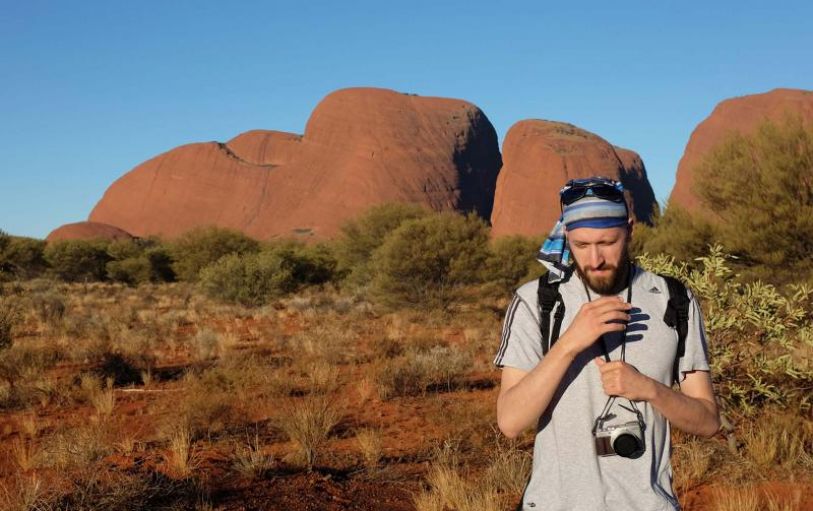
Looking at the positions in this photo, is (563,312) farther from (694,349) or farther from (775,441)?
(775,441)

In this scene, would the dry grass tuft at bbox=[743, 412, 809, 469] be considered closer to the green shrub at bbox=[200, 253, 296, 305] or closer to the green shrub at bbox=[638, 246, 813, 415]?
the green shrub at bbox=[638, 246, 813, 415]

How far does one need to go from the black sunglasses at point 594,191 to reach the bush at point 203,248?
32.4m

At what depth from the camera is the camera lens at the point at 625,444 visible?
1451 mm

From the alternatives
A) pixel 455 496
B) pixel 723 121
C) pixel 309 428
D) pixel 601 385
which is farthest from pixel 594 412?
pixel 723 121

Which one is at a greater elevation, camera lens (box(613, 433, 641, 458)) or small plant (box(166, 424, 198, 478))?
camera lens (box(613, 433, 641, 458))

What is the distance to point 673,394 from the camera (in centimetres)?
146

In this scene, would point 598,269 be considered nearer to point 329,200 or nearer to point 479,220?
point 479,220

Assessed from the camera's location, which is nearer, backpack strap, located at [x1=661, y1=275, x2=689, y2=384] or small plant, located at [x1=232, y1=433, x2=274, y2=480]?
backpack strap, located at [x1=661, y1=275, x2=689, y2=384]

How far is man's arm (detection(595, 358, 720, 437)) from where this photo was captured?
55.1 inches

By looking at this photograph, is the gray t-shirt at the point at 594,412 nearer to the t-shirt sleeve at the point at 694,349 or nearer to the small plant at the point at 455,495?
the t-shirt sleeve at the point at 694,349

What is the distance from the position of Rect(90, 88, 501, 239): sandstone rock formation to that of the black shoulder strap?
6323 cm

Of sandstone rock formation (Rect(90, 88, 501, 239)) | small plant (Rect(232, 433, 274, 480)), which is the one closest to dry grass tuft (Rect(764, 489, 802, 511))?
small plant (Rect(232, 433, 274, 480))

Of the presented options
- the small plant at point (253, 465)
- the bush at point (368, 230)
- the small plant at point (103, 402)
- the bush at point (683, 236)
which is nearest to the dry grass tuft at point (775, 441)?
the small plant at point (253, 465)

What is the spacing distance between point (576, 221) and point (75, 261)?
41.0 m
